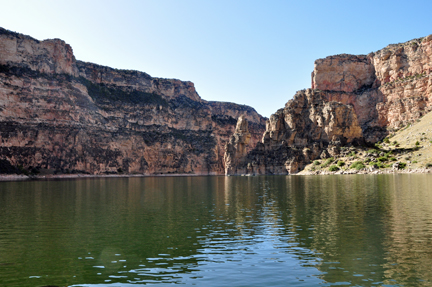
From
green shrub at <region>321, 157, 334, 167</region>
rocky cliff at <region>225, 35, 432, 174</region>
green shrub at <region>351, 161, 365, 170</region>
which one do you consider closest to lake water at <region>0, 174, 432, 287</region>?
green shrub at <region>351, 161, 365, 170</region>

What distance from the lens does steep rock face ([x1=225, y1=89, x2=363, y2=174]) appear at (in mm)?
165250

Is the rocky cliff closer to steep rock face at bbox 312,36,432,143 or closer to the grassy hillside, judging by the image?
steep rock face at bbox 312,36,432,143

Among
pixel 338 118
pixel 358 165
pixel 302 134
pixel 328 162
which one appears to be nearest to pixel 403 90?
pixel 338 118

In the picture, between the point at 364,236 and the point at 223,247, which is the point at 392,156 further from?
the point at 223,247

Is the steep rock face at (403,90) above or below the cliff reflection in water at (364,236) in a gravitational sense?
above

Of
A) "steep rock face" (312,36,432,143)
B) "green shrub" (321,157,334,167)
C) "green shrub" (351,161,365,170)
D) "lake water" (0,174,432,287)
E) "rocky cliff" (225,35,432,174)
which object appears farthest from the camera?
"steep rock face" (312,36,432,143)

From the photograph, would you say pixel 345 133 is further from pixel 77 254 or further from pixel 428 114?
pixel 77 254

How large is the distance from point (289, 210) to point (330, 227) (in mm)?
10253

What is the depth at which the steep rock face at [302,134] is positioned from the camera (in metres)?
165

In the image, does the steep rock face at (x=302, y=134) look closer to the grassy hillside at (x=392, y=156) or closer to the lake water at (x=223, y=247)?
the grassy hillside at (x=392, y=156)

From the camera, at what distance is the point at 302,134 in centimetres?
18288

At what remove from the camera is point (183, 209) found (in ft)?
135

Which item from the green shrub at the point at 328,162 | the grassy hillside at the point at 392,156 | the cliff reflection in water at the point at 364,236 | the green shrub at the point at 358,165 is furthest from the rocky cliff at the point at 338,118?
the cliff reflection in water at the point at 364,236

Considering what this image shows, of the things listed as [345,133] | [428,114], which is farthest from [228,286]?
[428,114]
